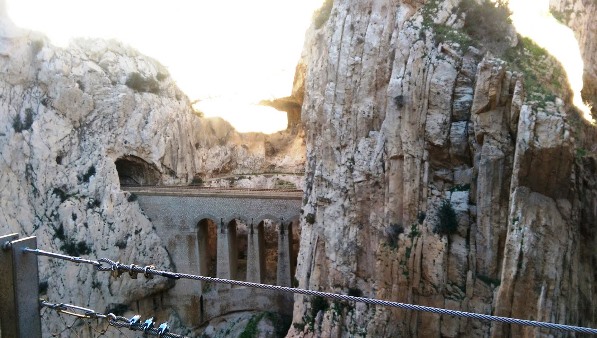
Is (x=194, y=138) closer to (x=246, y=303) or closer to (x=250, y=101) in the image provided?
(x=250, y=101)

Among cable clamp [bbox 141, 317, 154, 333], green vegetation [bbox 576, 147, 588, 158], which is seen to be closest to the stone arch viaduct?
green vegetation [bbox 576, 147, 588, 158]

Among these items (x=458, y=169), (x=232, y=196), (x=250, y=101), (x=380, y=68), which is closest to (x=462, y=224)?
(x=458, y=169)

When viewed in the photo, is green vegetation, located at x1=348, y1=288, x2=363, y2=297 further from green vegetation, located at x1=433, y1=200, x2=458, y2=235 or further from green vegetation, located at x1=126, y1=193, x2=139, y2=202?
green vegetation, located at x1=126, y1=193, x2=139, y2=202

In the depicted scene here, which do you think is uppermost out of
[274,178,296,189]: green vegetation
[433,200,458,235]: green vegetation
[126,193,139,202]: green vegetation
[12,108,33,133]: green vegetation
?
[12,108,33,133]: green vegetation

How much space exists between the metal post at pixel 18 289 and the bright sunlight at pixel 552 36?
1756 centimetres

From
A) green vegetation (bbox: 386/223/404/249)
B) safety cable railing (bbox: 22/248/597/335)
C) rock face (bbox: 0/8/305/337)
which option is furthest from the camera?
rock face (bbox: 0/8/305/337)

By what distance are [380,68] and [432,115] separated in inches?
141

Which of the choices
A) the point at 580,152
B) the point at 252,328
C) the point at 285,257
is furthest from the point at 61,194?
the point at 580,152

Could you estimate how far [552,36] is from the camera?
17.7 m

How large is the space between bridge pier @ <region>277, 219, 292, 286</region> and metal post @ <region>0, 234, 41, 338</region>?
21092 millimetres

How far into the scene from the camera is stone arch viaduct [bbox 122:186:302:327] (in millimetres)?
25594

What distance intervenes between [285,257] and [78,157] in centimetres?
1527

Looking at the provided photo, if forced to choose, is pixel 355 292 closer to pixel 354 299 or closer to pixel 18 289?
pixel 354 299

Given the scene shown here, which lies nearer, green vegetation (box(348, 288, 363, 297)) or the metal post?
the metal post
